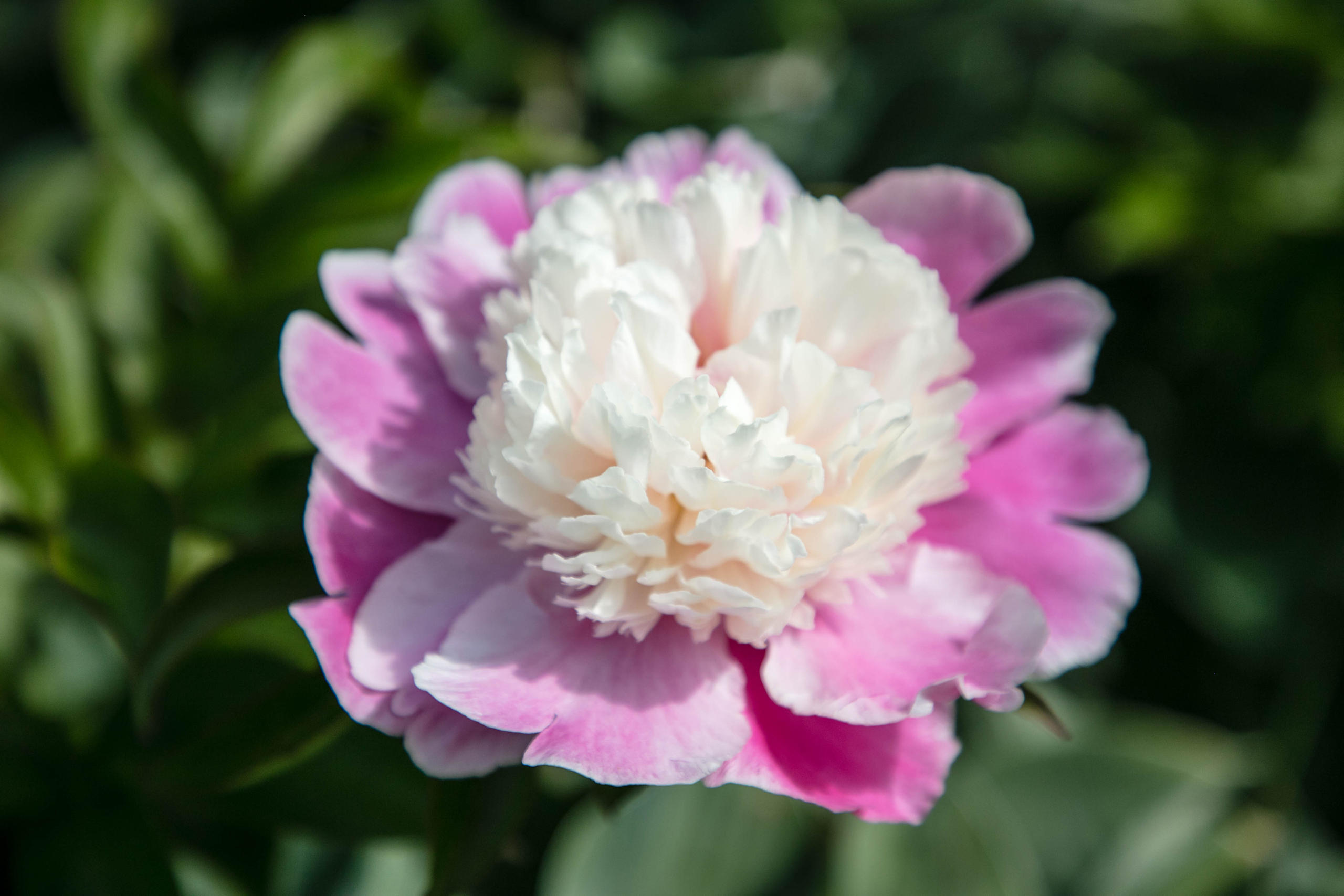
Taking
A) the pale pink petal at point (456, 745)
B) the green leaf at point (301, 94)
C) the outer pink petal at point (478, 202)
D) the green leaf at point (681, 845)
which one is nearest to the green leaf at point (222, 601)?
the pale pink petal at point (456, 745)

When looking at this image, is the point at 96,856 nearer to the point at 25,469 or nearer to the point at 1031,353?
the point at 25,469

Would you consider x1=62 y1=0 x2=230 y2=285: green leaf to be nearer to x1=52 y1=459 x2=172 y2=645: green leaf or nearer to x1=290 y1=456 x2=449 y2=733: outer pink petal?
x1=52 y1=459 x2=172 y2=645: green leaf

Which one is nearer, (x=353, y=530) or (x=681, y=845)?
(x=353, y=530)

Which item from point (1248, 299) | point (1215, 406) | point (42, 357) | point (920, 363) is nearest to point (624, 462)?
point (920, 363)

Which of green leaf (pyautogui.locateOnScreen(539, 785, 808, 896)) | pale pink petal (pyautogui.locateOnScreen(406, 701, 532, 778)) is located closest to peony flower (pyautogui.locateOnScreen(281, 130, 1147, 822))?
pale pink petal (pyautogui.locateOnScreen(406, 701, 532, 778))

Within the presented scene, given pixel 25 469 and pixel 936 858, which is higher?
pixel 25 469

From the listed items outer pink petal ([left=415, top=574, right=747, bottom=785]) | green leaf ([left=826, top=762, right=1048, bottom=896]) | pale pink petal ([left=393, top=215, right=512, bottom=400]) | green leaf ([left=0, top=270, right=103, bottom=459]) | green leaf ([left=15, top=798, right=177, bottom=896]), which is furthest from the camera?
green leaf ([left=826, top=762, right=1048, bottom=896])

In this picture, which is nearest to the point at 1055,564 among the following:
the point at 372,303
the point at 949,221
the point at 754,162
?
the point at 949,221
